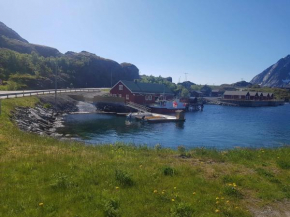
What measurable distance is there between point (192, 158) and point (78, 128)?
30.0 meters

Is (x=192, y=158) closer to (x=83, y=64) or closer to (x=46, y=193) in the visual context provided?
(x=46, y=193)

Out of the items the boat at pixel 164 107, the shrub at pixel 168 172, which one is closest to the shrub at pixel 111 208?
the shrub at pixel 168 172

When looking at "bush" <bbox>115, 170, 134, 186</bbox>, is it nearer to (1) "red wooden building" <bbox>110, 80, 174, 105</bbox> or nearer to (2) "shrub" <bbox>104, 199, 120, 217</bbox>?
(2) "shrub" <bbox>104, 199, 120, 217</bbox>

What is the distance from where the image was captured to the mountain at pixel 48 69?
281ft

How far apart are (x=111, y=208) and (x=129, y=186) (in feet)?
6.17

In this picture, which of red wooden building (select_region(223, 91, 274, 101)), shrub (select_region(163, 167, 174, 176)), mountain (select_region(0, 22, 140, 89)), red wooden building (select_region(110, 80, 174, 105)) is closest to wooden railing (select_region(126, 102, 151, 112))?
red wooden building (select_region(110, 80, 174, 105))

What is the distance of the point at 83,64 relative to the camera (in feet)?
454

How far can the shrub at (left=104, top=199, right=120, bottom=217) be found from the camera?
628 cm

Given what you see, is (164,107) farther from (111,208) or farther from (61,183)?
(111,208)

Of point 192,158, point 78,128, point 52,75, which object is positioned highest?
point 52,75

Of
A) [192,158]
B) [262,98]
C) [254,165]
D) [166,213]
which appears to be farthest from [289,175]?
[262,98]

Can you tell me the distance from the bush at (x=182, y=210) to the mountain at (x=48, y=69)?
235 ft

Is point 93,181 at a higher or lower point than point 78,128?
higher

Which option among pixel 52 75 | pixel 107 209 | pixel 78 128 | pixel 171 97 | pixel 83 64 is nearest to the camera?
pixel 107 209
